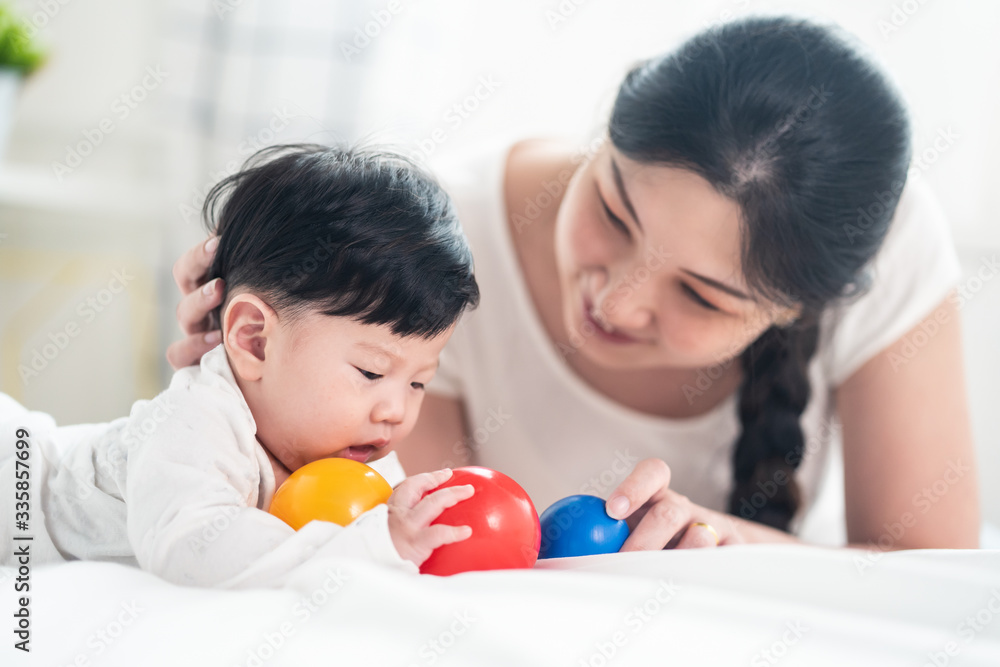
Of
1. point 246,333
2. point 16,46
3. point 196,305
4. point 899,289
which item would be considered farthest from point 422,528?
point 16,46

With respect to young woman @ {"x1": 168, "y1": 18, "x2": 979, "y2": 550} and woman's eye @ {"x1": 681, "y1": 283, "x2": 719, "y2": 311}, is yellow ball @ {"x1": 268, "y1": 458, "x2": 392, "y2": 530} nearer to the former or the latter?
young woman @ {"x1": 168, "y1": 18, "x2": 979, "y2": 550}

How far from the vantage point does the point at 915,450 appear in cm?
125

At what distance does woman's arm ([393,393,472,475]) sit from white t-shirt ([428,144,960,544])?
1.0 inches

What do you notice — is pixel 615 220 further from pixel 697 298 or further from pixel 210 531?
pixel 210 531

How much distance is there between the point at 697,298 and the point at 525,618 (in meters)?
0.59

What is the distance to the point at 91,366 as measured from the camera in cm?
223

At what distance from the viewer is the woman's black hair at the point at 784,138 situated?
3.19 feet

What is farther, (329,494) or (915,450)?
(915,450)

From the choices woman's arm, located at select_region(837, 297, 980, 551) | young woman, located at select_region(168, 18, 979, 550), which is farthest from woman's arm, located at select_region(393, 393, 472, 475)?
woman's arm, located at select_region(837, 297, 980, 551)

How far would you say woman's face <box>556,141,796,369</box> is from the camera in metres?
0.99

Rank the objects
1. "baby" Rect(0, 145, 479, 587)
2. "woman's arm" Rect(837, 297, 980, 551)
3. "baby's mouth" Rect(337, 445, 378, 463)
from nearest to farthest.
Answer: "baby" Rect(0, 145, 479, 587) < "baby's mouth" Rect(337, 445, 378, 463) < "woman's arm" Rect(837, 297, 980, 551)

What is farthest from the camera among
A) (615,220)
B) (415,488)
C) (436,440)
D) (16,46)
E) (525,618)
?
(16,46)

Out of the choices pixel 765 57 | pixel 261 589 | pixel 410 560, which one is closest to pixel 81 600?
pixel 261 589

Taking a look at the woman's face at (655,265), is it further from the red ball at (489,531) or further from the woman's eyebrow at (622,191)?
the red ball at (489,531)
